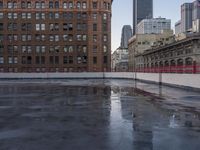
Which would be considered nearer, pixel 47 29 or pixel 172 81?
pixel 172 81

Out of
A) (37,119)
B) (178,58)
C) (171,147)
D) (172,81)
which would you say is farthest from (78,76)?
(171,147)

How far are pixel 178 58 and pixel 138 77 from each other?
102ft

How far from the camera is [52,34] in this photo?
9856cm

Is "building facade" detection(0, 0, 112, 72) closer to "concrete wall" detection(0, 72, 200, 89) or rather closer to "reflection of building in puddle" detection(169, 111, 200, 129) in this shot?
"concrete wall" detection(0, 72, 200, 89)

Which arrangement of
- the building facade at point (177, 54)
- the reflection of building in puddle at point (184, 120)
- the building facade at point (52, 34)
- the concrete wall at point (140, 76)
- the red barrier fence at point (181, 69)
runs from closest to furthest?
the reflection of building in puddle at point (184, 120)
the red barrier fence at point (181, 69)
the concrete wall at point (140, 76)
the building facade at point (177, 54)
the building facade at point (52, 34)

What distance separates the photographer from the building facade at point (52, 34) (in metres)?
98.1

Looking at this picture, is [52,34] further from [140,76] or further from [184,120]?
[184,120]

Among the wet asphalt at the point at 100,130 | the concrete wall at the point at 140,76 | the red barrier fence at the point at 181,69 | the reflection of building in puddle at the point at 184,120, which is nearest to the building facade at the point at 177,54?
the concrete wall at the point at 140,76

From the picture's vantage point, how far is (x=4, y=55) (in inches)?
3863

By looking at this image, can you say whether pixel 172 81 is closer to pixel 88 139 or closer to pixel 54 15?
pixel 88 139

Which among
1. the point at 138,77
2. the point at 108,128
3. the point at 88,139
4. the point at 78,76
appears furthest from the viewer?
the point at 78,76

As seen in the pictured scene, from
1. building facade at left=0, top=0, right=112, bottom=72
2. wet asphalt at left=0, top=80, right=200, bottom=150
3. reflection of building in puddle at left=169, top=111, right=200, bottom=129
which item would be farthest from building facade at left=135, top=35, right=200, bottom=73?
wet asphalt at left=0, top=80, right=200, bottom=150

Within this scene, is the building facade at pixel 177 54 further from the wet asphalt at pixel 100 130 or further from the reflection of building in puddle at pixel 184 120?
the wet asphalt at pixel 100 130

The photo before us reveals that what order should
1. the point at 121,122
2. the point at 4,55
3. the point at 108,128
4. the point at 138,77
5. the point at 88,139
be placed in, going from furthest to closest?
1. the point at 4,55
2. the point at 138,77
3. the point at 121,122
4. the point at 108,128
5. the point at 88,139
